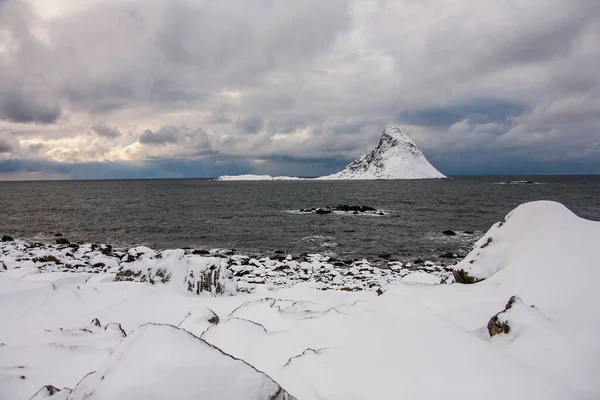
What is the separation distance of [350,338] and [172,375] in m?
3.06

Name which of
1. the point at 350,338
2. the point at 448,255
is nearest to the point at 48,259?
the point at 350,338

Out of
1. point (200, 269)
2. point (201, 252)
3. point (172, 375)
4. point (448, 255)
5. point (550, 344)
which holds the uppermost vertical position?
point (172, 375)

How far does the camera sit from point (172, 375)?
289 centimetres

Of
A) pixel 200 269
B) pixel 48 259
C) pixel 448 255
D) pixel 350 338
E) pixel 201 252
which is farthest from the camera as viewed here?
pixel 201 252

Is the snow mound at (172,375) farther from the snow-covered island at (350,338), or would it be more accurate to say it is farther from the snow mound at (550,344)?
the snow mound at (550,344)

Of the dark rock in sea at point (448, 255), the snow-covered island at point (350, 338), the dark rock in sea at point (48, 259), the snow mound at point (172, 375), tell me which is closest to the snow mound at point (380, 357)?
the snow-covered island at point (350, 338)

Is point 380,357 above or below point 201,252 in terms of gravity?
above

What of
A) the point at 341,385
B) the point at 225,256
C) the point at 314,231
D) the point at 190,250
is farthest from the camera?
the point at 314,231

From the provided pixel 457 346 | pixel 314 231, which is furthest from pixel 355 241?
pixel 457 346

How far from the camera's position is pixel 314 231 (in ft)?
111

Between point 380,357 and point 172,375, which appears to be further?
point 380,357

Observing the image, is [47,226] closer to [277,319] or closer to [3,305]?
[3,305]

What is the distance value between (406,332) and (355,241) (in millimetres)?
24314

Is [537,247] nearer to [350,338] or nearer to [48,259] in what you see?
[350,338]
